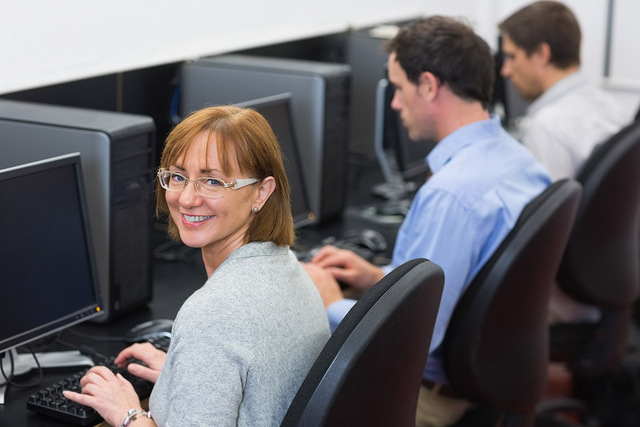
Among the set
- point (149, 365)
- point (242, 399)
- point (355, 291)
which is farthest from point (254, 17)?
point (242, 399)

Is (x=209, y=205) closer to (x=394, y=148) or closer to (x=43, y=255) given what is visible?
(x=43, y=255)

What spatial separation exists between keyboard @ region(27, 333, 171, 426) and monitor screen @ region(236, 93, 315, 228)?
86cm

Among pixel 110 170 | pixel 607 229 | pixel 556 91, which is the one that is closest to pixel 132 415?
pixel 110 170

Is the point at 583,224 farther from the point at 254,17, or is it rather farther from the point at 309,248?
the point at 254,17

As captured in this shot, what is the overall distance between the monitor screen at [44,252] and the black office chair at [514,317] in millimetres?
792

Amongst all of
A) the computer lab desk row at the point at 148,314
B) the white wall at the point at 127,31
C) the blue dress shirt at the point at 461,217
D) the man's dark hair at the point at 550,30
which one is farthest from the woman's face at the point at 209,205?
the man's dark hair at the point at 550,30

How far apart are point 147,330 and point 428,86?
2.89 feet

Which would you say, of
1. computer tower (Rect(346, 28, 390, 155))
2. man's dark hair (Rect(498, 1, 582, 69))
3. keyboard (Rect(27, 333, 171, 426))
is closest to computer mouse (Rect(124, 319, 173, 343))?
keyboard (Rect(27, 333, 171, 426))

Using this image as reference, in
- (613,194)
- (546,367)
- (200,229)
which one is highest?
(200,229)

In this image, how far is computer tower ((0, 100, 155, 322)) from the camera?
5.92ft

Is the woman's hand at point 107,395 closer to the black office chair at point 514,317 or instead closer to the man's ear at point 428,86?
the black office chair at point 514,317

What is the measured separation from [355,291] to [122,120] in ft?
2.40

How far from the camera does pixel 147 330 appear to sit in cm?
178

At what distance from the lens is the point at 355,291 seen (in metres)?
2.21
